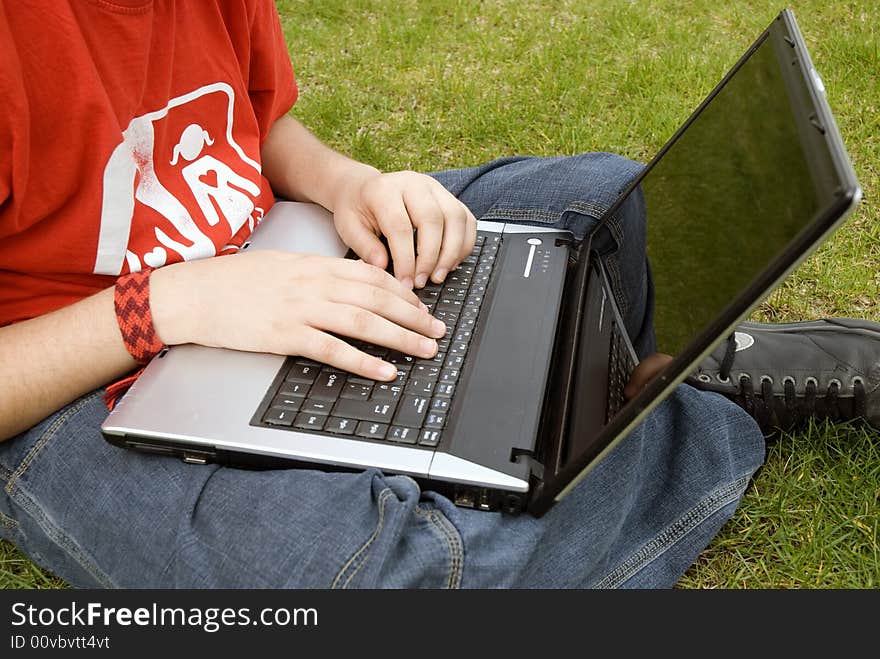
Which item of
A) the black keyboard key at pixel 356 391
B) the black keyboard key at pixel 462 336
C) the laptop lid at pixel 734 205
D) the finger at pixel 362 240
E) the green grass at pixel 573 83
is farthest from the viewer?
the green grass at pixel 573 83

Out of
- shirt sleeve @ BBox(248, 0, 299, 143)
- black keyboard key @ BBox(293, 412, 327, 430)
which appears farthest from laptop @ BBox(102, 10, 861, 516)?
shirt sleeve @ BBox(248, 0, 299, 143)

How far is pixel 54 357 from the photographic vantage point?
3.26 ft

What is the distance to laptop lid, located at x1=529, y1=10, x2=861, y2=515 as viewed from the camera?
71 centimetres

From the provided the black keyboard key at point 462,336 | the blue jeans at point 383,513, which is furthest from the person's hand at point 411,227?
the blue jeans at point 383,513

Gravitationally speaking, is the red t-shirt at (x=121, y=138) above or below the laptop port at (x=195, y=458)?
above

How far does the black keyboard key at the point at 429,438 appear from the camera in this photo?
890mm

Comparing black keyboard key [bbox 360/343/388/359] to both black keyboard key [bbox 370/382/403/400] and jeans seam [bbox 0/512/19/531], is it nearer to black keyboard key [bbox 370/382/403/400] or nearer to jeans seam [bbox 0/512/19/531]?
black keyboard key [bbox 370/382/403/400]

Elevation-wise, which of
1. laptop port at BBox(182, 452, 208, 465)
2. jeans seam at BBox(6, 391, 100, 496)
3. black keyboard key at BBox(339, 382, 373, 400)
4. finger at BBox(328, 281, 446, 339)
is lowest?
jeans seam at BBox(6, 391, 100, 496)

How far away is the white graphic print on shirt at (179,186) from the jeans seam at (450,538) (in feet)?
1.72

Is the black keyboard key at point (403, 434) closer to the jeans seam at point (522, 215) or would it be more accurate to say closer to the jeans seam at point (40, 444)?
the jeans seam at point (40, 444)

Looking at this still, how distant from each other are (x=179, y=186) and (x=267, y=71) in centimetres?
28

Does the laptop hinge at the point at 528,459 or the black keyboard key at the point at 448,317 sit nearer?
the laptop hinge at the point at 528,459

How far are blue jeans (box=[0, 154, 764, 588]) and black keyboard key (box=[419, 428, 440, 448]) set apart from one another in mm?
53
